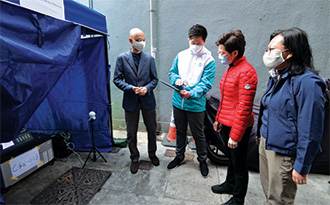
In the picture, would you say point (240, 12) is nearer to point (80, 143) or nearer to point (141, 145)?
point (141, 145)

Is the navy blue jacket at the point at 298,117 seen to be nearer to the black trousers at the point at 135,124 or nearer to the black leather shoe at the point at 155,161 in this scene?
the black trousers at the point at 135,124

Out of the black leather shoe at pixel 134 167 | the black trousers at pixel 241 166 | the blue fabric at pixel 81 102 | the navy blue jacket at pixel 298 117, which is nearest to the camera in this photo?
the navy blue jacket at pixel 298 117

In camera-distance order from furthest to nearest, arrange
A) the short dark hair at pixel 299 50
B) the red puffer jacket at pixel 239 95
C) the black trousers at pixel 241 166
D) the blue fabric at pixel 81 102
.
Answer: the blue fabric at pixel 81 102
the black trousers at pixel 241 166
the red puffer jacket at pixel 239 95
the short dark hair at pixel 299 50

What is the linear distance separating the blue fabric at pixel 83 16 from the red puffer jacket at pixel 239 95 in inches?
79.4

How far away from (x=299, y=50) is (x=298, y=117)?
1.56 feet

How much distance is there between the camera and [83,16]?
7.36 ft

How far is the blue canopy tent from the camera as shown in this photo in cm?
140

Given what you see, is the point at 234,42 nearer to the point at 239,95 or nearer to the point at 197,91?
the point at 239,95

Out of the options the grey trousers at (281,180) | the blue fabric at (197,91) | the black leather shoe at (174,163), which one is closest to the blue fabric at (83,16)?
the blue fabric at (197,91)

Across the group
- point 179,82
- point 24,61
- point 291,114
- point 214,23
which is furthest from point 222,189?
point 214,23

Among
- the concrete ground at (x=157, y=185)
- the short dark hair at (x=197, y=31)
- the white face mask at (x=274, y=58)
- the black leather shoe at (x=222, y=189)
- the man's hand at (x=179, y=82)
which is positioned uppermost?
the short dark hair at (x=197, y=31)

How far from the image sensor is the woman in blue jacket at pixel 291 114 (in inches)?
41.6

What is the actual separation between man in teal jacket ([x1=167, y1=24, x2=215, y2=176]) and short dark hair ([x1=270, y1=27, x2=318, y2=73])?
1.15 m

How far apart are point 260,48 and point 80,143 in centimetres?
417
